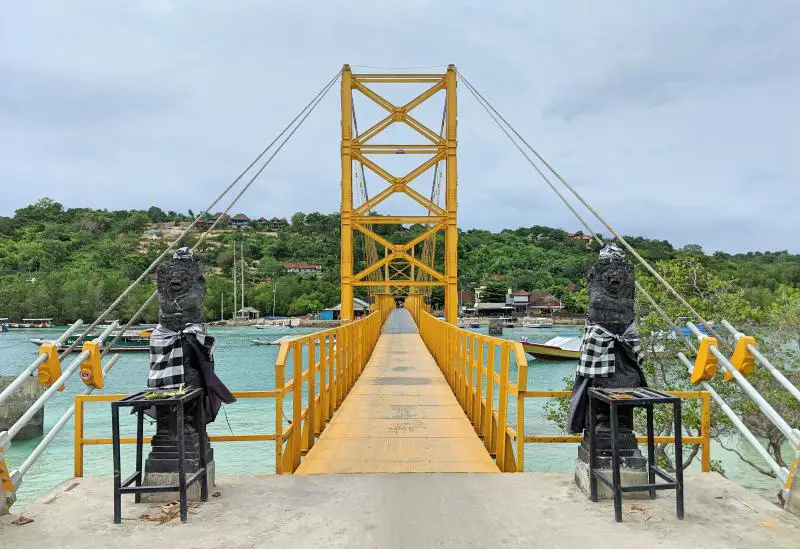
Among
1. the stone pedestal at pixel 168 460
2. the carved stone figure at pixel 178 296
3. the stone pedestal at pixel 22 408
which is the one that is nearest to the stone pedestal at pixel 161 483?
the stone pedestal at pixel 168 460

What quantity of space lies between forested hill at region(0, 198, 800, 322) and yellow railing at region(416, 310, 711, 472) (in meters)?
39.4

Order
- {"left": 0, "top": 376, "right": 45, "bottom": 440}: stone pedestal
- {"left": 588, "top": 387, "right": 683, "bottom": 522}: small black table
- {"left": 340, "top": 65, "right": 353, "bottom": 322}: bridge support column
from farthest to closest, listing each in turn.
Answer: {"left": 0, "top": 376, "right": 45, "bottom": 440}: stone pedestal
{"left": 340, "top": 65, "right": 353, "bottom": 322}: bridge support column
{"left": 588, "top": 387, "right": 683, "bottom": 522}: small black table

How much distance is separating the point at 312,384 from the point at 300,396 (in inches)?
29.2

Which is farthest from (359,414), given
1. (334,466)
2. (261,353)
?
(261,353)

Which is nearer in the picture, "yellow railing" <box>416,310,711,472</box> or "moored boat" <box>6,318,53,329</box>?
"yellow railing" <box>416,310,711,472</box>

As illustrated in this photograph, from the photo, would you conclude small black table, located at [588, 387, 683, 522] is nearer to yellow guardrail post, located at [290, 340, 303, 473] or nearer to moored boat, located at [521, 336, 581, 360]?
yellow guardrail post, located at [290, 340, 303, 473]

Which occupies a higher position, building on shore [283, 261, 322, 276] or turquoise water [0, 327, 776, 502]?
building on shore [283, 261, 322, 276]

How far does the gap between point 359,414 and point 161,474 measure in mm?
4017

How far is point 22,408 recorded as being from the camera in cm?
1745

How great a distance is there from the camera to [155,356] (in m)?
4.06

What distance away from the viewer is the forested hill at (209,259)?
82562 millimetres

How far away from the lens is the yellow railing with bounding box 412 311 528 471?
4752 mm

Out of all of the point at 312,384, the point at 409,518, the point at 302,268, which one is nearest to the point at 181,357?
the point at 409,518

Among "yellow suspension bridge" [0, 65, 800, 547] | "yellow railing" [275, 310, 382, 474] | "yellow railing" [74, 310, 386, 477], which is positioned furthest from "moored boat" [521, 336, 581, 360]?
"yellow suspension bridge" [0, 65, 800, 547]
